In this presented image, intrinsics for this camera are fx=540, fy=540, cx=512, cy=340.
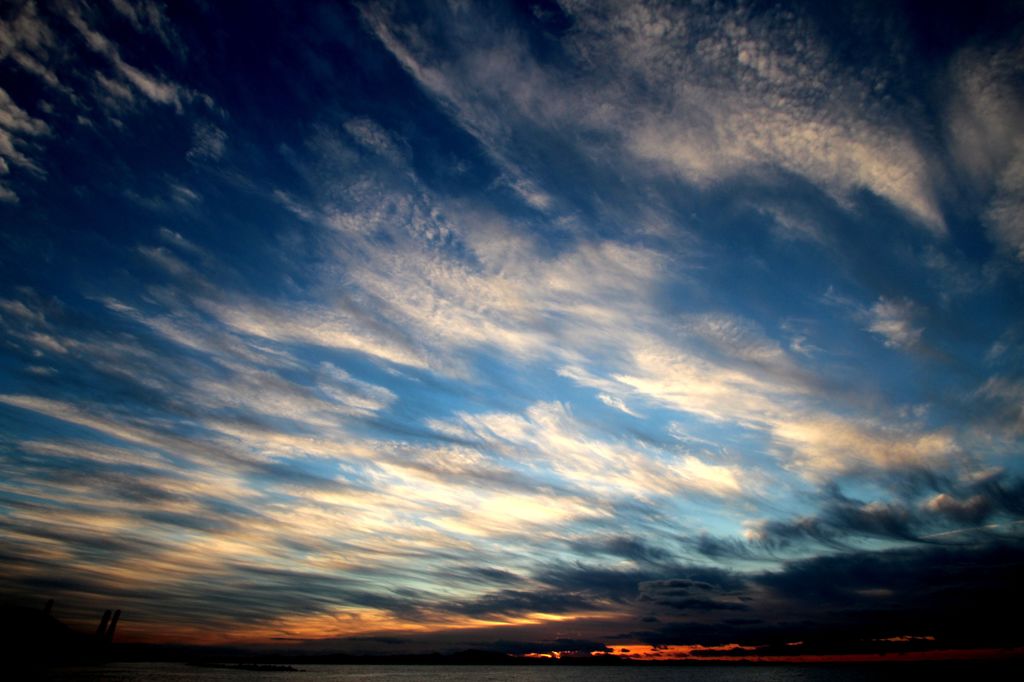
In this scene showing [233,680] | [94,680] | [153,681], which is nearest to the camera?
[94,680]

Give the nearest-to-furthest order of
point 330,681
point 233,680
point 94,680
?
point 94,680
point 233,680
point 330,681

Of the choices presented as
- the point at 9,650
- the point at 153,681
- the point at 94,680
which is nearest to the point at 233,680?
the point at 153,681

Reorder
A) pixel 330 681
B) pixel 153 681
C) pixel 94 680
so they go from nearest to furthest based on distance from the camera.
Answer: pixel 94 680 → pixel 153 681 → pixel 330 681

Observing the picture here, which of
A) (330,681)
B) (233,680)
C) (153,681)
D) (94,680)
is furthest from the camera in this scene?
(330,681)

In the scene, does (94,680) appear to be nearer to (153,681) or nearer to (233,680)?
(153,681)

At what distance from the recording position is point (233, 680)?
172m

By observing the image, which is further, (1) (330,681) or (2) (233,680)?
(1) (330,681)

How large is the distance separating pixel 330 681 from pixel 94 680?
298 ft

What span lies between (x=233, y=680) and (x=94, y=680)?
54.3 m

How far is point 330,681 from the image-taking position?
198875 millimetres

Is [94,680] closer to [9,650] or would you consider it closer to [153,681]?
[153,681]

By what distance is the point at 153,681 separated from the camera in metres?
139

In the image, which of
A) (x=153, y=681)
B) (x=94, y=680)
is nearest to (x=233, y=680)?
(x=153, y=681)

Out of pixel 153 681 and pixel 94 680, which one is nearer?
pixel 94 680
